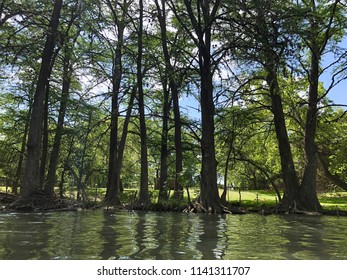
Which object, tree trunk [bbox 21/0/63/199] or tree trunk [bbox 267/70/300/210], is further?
tree trunk [bbox 267/70/300/210]

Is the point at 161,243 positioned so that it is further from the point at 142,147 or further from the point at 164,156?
the point at 164,156

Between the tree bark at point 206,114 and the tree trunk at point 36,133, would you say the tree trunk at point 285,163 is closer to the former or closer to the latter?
the tree bark at point 206,114

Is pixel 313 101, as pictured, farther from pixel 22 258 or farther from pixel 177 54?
pixel 22 258

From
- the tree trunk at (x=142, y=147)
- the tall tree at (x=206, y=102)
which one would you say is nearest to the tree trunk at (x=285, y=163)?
the tall tree at (x=206, y=102)

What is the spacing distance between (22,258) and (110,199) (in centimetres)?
1627

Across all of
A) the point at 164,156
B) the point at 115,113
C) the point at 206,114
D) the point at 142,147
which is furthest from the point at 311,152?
the point at 115,113

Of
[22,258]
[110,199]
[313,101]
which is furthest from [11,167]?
[22,258]

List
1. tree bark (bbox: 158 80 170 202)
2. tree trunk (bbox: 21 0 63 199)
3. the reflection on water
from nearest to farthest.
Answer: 1. the reflection on water
2. tree trunk (bbox: 21 0 63 199)
3. tree bark (bbox: 158 80 170 202)

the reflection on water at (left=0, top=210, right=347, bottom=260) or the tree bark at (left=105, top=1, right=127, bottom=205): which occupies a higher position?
the tree bark at (left=105, top=1, right=127, bottom=205)

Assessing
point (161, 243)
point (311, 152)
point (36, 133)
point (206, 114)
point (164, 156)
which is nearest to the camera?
point (161, 243)

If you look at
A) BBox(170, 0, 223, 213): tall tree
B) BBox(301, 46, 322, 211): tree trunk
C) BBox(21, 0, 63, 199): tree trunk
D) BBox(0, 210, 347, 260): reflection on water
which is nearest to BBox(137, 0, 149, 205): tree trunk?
BBox(170, 0, 223, 213): tall tree

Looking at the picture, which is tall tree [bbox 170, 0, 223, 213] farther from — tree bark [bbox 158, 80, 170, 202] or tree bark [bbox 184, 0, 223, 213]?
tree bark [bbox 158, 80, 170, 202]

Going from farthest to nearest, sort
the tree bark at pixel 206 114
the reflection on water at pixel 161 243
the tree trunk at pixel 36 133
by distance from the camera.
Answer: the tree bark at pixel 206 114 → the tree trunk at pixel 36 133 → the reflection on water at pixel 161 243
